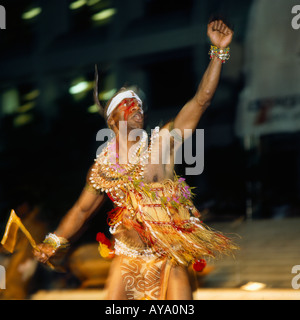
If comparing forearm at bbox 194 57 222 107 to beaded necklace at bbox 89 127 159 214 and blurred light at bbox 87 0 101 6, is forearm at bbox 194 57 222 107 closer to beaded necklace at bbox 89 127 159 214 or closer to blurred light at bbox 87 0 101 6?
beaded necklace at bbox 89 127 159 214

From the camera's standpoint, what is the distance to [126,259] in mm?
3055

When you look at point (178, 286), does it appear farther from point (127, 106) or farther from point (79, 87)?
point (79, 87)

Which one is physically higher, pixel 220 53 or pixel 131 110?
pixel 220 53

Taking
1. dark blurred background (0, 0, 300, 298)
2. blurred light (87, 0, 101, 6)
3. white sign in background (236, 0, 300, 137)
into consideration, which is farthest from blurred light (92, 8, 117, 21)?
white sign in background (236, 0, 300, 137)

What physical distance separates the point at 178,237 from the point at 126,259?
340mm

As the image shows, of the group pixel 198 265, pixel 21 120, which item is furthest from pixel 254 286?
pixel 21 120

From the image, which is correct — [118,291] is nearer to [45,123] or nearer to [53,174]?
[53,174]

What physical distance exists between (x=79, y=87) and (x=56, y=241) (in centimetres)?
321

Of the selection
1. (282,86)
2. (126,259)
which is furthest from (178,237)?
(282,86)

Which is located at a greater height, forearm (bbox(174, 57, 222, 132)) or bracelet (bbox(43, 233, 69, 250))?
forearm (bbox(174, 57, 222, 132))

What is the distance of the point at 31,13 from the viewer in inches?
258

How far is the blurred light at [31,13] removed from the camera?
6.47 meters

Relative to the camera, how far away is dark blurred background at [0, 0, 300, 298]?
20.2 feet
